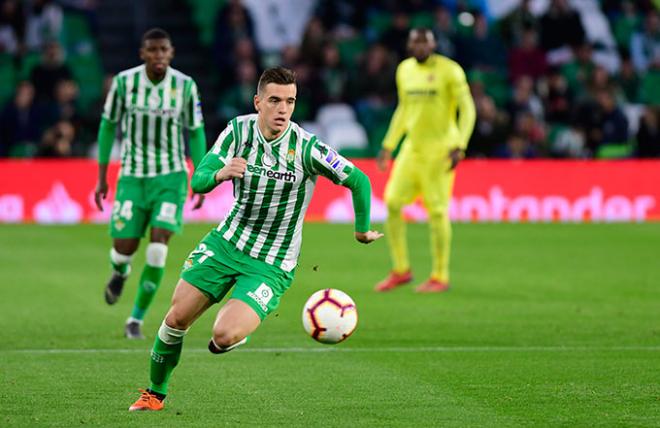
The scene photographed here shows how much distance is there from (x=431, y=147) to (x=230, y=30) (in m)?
10.3

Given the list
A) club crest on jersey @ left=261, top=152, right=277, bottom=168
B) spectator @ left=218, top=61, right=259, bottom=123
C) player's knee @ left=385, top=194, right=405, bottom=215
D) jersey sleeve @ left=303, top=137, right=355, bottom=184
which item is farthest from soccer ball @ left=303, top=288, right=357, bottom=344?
spectator @ left=218, top=61, right=259, bottom=123

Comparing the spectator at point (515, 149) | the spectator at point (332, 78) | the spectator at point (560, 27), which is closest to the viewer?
the spectator at point (515, 149)

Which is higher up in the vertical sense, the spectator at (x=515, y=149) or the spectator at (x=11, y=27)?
the spectator at (x=11, y=27)

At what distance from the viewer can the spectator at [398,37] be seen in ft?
74.7

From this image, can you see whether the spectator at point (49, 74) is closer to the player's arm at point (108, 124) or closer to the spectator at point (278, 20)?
the spectator at point (278, 20)

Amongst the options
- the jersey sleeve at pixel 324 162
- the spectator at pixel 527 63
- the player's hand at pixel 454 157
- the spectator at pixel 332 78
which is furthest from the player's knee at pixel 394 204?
the spectator at pixel 527 63

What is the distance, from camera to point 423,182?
13086mm

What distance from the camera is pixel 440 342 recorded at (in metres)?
9.70

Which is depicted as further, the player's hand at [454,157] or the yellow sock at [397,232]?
the yellow sock at [397,232]

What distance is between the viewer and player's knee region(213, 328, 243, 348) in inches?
267

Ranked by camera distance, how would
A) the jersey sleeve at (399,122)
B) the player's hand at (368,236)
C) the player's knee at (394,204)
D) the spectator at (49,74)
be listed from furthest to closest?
the spectator at (49,74) → the jersey sleeve at (399,122) → the player's knee at (394,204) → the player's hand at (368,236)

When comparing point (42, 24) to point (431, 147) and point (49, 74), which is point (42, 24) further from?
point (431, 147)

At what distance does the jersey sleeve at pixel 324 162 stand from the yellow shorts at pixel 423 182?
609 centimetres

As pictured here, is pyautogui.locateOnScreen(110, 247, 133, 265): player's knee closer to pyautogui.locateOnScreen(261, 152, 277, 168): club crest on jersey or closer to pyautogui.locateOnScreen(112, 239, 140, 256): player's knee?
pyautogui.locateOnScreen(112, 239, 140, 256): player's knee
